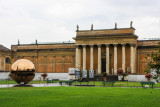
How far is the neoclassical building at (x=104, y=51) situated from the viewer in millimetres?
70125

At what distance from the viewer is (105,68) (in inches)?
2945

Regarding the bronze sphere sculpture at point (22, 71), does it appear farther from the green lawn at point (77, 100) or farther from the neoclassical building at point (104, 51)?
the neoclassical building at point (104, 51)

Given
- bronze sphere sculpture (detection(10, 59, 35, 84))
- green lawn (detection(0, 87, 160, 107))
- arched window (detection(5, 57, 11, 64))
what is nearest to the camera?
green lawn (detection(0, 87, 160, 107))

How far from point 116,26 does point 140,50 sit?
788 cm

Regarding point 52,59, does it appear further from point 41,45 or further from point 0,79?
point 0,79

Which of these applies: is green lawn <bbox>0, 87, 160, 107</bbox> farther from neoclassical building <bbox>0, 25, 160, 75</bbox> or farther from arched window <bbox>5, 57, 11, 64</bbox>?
arched window <bbox>5, 57, 11, 64</bbox>

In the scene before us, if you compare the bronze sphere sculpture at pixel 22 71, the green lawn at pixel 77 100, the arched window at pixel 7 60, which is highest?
the arched window at pixel 7 60

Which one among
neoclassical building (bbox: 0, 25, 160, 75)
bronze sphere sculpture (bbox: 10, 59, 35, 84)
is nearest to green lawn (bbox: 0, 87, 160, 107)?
bronze sphere sculpture (bbox: 10, 59, 35, 84)

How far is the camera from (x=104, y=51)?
2906 inches

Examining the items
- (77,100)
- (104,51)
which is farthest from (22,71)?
(104,51)

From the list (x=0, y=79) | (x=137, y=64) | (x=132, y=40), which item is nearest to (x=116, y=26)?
(x=132, y=40)

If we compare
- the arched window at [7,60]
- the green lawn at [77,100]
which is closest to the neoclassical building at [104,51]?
the arched window at [7,60]

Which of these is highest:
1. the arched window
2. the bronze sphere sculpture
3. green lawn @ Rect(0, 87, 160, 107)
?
the arched window

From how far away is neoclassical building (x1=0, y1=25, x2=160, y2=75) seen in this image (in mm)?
70125
